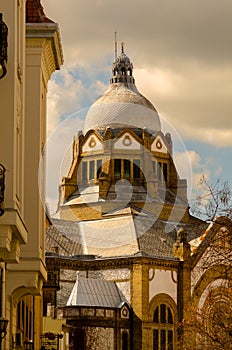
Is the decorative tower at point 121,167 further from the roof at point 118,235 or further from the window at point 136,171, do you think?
the roof at point 118,235

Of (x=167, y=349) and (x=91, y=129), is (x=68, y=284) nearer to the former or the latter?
(x=167, y=349)

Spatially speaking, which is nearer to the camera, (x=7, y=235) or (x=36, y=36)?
(x=7, y=235)

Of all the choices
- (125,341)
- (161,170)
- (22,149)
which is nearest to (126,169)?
(161,170)

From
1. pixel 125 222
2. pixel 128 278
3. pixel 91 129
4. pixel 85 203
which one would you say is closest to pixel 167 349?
pixel 128 278

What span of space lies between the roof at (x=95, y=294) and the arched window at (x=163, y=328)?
312 cm

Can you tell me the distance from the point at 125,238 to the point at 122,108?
A: 20.9 m

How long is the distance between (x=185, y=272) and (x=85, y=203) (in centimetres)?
1767

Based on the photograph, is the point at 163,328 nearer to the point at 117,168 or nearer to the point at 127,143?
→ the point at 117,168

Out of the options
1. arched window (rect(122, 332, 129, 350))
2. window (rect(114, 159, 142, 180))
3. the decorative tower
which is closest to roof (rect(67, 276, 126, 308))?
arched window (rect(122, 332, 129, 350))

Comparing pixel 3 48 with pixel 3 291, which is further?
pixel 3 291

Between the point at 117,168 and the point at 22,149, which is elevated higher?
the point at 117,168

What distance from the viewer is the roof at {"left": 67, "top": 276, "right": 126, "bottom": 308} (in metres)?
88.1

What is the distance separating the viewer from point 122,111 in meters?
114

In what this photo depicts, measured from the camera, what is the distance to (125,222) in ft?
331
